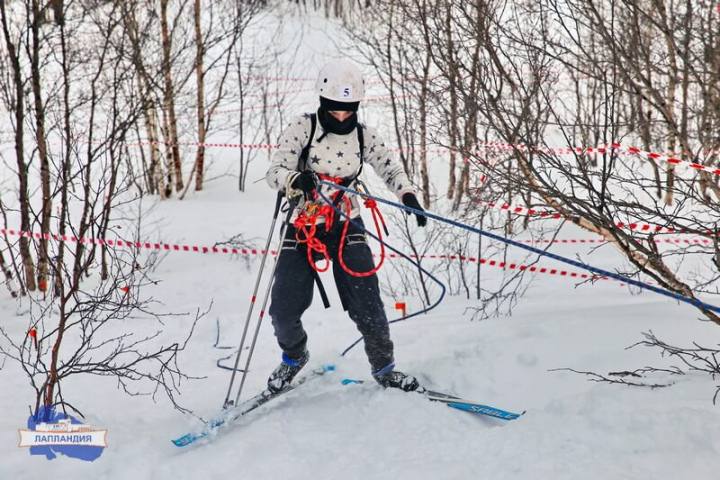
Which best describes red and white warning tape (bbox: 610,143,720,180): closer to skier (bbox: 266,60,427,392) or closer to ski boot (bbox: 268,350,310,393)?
skier (bbox: 266,60,427,392)

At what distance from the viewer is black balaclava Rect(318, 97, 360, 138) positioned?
3398mm

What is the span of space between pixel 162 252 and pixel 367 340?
16.9 feet

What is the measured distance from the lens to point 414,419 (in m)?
3.26

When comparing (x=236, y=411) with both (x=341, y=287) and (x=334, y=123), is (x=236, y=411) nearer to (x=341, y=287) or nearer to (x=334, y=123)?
(x=341, y=287)

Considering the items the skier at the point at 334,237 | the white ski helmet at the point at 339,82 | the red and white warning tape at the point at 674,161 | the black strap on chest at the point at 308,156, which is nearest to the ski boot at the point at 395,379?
the skier at the point at 334,237

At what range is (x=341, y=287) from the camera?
3.62 meters

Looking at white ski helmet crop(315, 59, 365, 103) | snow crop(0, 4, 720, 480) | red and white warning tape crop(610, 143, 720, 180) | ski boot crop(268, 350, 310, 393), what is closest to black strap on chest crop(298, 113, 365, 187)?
white ski helmet crop(315, 59, 365, 103)

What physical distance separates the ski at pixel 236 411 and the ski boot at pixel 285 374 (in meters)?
0.03

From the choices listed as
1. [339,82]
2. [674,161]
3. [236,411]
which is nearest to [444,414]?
[236,411]

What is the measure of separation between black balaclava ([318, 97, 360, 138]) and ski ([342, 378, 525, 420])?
162 centimetres

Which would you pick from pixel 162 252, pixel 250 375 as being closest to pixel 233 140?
pixel 162 252

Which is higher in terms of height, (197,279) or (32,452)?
(32,452)

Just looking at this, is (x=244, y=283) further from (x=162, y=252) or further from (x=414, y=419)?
(x=414, y=419)

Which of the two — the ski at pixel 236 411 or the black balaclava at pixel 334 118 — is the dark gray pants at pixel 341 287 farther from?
the black balaclava at pixel 334 118
